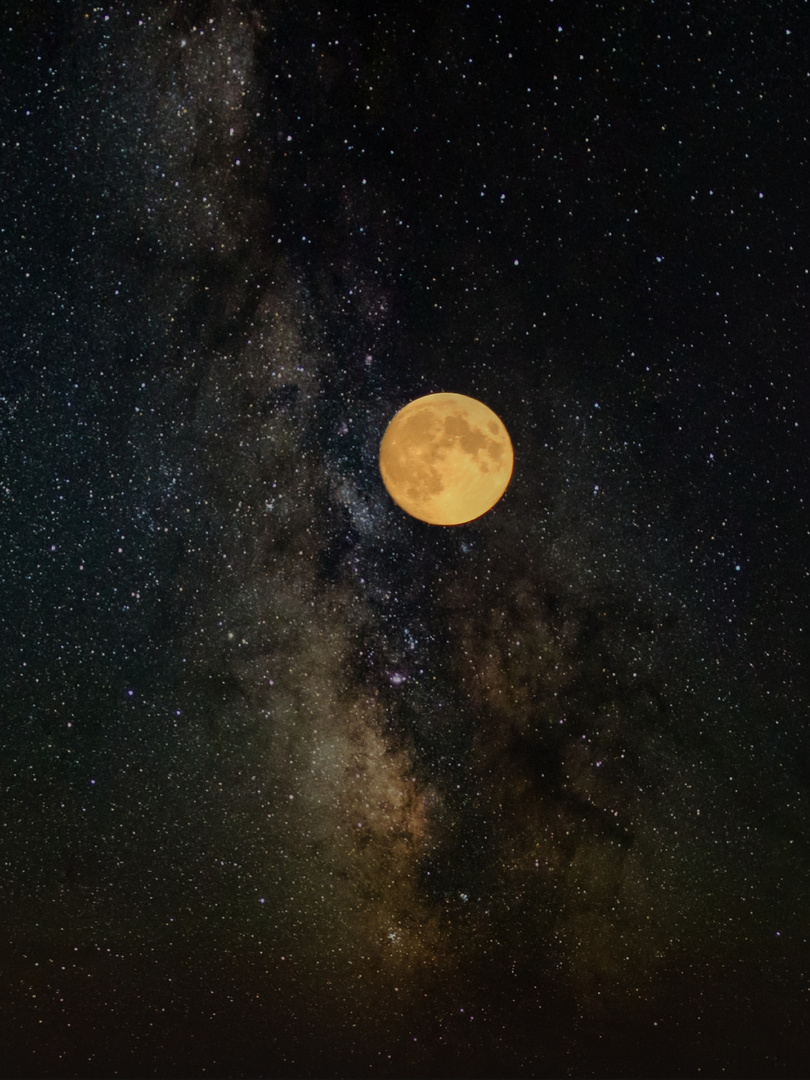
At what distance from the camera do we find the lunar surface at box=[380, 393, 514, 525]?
332cm

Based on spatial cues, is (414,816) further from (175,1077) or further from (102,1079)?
(102,1079)

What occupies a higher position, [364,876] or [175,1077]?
[364,876]

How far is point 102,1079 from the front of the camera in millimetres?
4398

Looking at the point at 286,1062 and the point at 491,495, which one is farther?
the point at 286,1062

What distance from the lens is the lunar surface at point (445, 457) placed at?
332cm

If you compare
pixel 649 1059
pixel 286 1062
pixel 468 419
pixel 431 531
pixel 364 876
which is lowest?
pixel 649 1059

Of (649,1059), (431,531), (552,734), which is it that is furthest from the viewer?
(649,1059)

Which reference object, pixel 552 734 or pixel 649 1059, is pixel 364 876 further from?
pixel 649 1059

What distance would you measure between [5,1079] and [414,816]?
337 cm

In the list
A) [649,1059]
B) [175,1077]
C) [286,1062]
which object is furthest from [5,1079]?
[649,1059]

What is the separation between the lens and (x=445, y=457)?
11.0 ft

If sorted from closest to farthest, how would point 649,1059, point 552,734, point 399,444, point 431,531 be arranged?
point 399,444, point 431,531, point 552,734, point 649,1059

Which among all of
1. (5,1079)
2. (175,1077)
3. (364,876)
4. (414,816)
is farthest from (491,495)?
(5,1079)

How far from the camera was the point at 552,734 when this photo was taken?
12.4 ft
